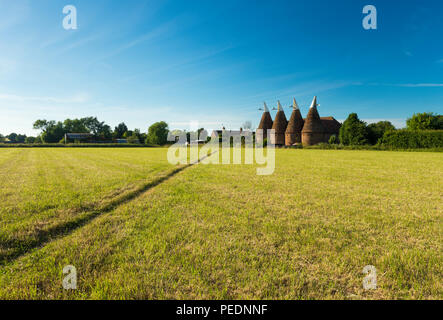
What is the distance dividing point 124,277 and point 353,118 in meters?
50.6

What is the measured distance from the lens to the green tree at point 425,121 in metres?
52.7

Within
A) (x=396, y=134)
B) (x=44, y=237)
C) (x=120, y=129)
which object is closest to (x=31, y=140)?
(x=120, y=129)

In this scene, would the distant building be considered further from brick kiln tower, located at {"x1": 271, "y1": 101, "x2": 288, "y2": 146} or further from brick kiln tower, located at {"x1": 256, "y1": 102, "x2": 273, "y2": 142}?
brick kiln tower, located at {"x1": 271, "y1": 101, "x2": 288, "y2": 146}

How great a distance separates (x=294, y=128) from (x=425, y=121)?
39.1 m

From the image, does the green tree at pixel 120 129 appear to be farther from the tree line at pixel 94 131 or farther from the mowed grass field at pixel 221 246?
the mowed grass field at pixel 221 246

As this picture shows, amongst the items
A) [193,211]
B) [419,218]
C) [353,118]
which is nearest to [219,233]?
[193,211]

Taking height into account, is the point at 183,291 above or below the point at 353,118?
below

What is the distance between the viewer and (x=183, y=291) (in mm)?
1924

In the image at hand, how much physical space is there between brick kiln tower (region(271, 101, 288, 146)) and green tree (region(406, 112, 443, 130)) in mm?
38414

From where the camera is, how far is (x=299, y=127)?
156ft

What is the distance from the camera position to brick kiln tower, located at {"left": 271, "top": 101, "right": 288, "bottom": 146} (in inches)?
1938

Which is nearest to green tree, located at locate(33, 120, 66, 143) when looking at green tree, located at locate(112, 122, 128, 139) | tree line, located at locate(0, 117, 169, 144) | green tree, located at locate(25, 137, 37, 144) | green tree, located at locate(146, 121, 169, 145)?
tree line, located at locate(0, 117, 169, 144)

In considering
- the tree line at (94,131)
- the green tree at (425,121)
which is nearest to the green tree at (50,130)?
the tree line at (94,131)
